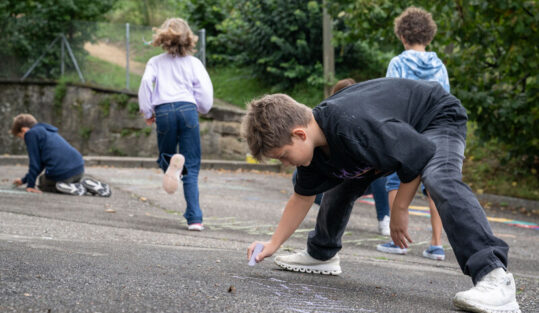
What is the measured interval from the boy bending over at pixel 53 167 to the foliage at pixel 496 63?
5202 mm

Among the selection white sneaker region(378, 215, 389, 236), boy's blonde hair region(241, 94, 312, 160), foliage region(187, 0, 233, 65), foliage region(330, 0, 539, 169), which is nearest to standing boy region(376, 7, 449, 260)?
white sneaker region(378, 215, 389, 236)

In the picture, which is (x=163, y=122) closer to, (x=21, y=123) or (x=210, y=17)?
(x=21, y=123)

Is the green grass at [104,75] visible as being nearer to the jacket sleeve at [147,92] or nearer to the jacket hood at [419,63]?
the jacket sleeve at [147,92]

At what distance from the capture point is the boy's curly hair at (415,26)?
5.19 m

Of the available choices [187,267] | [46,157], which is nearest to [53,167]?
[46,157]

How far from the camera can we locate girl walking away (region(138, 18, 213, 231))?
554 cm

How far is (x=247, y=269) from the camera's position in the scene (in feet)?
11.5

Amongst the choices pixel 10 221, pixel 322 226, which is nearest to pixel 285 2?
pixel 10 221

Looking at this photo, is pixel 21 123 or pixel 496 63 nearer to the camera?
pixel 21 123

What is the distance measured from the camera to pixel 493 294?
265cm

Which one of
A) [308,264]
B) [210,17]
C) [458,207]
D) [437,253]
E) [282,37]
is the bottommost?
[437,253]

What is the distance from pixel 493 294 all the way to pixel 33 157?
6.43m

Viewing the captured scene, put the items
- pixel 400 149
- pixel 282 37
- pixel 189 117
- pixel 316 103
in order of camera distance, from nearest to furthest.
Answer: pixel 400 149
pixel 189 117
pixel 316 103
pixel 282 37

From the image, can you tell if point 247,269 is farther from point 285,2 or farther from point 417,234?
point 285,2
